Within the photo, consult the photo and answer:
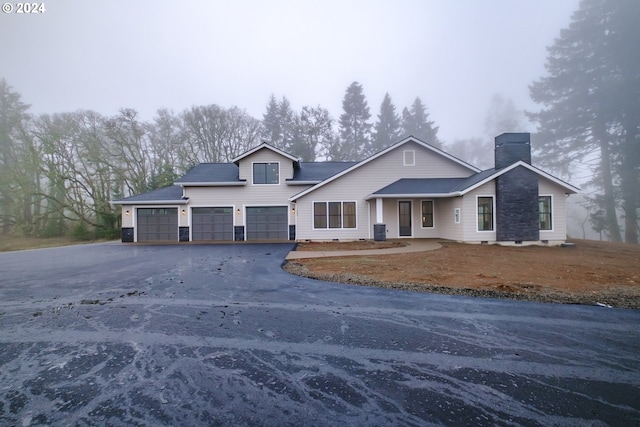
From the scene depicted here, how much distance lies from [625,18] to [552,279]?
94.1ft

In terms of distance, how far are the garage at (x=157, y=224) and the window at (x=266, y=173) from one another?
596 cm

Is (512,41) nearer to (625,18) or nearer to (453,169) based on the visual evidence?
(625,18)

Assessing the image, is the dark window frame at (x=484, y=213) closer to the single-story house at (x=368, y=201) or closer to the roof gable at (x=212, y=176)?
the single-story house at (x=368, y=201)

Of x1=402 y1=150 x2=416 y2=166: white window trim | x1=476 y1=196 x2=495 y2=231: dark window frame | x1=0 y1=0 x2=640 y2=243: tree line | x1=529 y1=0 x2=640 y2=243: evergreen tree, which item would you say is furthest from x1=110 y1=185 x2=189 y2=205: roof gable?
x1=529 y1=0 x2=640 y2=243: evergreen tree

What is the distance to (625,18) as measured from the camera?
858 inches

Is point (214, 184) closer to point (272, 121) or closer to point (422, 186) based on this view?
point (422, 186)

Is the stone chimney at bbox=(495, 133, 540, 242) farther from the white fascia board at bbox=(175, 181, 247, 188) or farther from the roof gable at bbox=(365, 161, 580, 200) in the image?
the white fascia board at bbox=(175, 181, 247, 188)

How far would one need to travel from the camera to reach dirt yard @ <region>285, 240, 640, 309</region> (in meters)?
5.77

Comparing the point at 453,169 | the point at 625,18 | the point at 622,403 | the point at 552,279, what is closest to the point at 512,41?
the point at 625,18

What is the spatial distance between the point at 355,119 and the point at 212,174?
25.2 meters

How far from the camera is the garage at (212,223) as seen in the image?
18.9 meters

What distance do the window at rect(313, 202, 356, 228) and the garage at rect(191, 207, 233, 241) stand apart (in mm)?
6038

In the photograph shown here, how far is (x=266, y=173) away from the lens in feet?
62.0

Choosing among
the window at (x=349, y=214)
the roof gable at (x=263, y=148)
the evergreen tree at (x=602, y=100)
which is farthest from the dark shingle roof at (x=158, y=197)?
the evergreen tree at (x=602, y=100)
